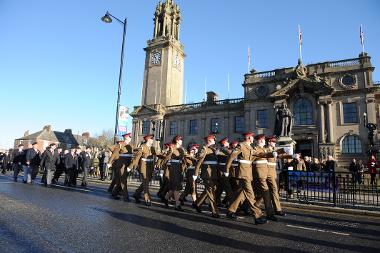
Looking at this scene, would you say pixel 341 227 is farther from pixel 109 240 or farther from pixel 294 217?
pixel 109 240

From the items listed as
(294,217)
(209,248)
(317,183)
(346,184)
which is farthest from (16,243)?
(346,184)

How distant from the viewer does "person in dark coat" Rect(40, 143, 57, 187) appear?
590 inches

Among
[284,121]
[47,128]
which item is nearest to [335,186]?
[284,121]

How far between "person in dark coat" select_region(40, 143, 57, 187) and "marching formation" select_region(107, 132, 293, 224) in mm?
5229

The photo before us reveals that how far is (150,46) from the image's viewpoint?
53625mm

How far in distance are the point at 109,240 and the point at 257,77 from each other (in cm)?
3605

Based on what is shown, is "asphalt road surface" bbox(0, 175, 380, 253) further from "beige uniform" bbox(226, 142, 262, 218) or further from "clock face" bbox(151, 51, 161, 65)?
"clock face" bbox(151, 51, 161, 65)

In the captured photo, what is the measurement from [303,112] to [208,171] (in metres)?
29.0

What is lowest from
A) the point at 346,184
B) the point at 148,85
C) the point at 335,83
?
the point at 346,184

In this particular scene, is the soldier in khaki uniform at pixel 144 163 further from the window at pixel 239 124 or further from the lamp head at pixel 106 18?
the window at pixel 239 124

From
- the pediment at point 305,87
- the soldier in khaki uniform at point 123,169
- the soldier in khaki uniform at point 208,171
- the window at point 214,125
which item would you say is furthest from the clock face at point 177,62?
the soldier in khaki uniform at point 208,171

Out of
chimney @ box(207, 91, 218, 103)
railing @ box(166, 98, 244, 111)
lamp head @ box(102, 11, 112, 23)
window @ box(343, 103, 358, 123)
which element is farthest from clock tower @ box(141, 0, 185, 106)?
lamp head @ box(102, 11, 112, 23)

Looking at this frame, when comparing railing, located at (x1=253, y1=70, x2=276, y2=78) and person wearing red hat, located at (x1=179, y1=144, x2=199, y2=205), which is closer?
person wearing red hat, located at (x1=179, y1=144, x2=199, y2=205)

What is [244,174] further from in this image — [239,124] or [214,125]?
[214,125]
